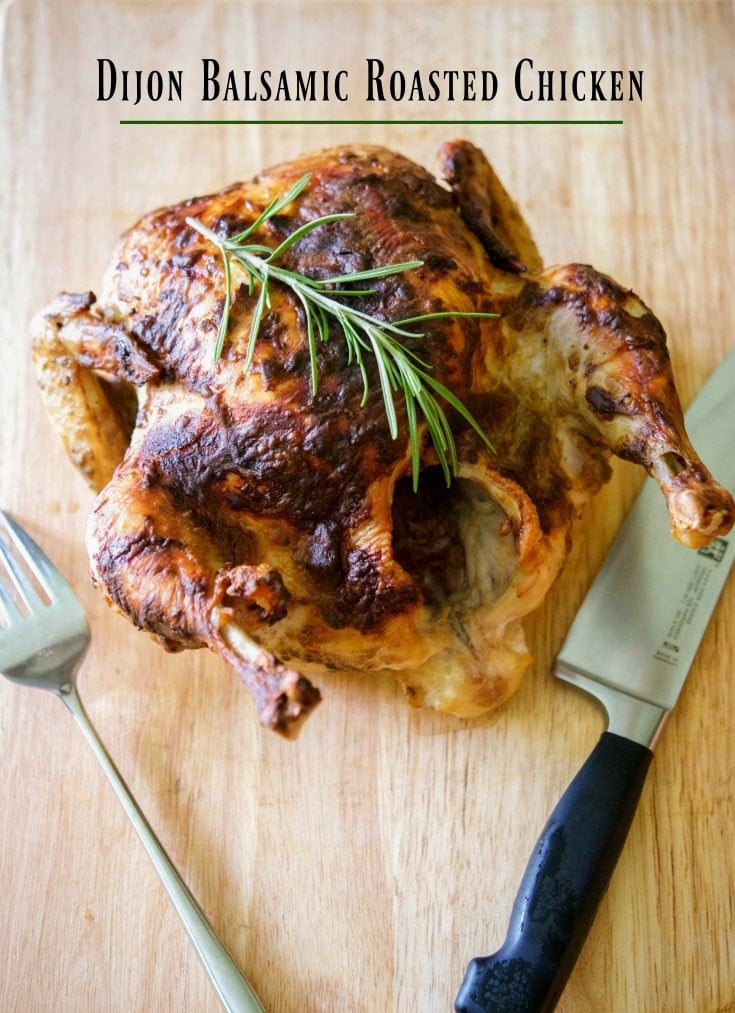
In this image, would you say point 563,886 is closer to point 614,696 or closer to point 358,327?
point 614,696

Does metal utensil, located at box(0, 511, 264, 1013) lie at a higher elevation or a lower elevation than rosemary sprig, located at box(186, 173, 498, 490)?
lower

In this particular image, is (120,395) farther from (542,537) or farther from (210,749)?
(542,537)

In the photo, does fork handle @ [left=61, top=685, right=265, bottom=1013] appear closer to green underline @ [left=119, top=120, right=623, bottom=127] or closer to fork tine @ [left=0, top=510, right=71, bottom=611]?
fork tine @ [left=0, top=510, right=71, bottom=611]

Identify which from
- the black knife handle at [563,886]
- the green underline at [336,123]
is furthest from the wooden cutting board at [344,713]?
the black knife handle at [563,886]

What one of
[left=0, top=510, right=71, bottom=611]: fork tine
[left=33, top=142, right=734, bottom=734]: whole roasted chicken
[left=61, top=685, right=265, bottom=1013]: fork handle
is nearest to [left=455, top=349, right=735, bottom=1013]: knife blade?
[left=33, top=142, right=734, bottom=734]: whole roasted chicken

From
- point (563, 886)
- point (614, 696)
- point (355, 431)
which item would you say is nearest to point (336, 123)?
point (355, 431)

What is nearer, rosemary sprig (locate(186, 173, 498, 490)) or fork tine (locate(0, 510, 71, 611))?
rosemary sprig (locate(186, 173, 498, 490))

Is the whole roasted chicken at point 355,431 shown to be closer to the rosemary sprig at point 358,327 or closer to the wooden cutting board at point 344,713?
the rosemary sprig at point 358,327
